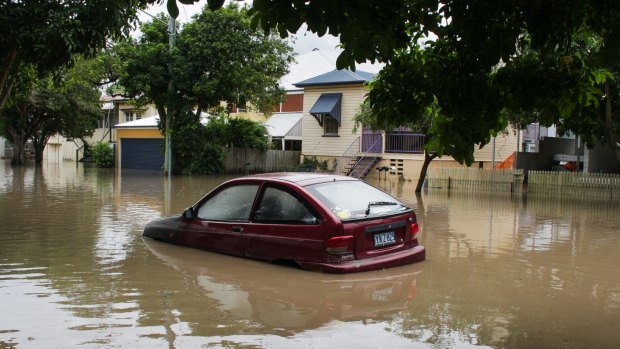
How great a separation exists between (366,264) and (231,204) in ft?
→ 7.38

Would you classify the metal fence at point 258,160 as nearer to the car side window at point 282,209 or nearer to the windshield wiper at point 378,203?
the car side window at point 282,209

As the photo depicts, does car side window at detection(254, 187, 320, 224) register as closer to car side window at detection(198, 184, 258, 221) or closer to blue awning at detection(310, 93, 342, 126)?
car side window at detection(198, 184, 258, 221)

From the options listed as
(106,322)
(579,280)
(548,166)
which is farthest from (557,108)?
(548,166)

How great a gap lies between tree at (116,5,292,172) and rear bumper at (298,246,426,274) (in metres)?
23.8

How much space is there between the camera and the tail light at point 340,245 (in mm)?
7199

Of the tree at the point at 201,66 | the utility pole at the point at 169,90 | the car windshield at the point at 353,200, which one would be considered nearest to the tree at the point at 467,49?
the car windshield at the point at 353,200

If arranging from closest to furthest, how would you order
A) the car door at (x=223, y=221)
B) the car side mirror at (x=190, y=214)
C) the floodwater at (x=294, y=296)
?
the floodwater at (x=294, y=296) → the car door at (x=223, y=221) → the car side mirror at (x=190, y=214)

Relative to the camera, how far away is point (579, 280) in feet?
25.9

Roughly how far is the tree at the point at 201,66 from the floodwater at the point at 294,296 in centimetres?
1996

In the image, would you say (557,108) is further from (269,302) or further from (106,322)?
(106,322)

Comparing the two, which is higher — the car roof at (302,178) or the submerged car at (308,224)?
the car roof at (302,178)

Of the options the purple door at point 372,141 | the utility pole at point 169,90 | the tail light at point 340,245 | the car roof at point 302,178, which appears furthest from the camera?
the purple door at point 372,141

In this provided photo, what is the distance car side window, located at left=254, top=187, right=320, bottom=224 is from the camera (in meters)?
7.53

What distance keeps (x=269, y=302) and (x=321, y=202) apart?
1.67 meters
